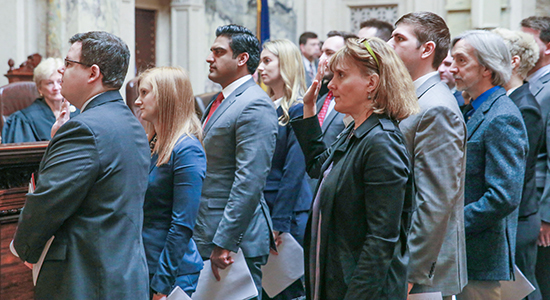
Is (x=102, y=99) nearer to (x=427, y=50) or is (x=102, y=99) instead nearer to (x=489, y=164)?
(x=427, y=50)

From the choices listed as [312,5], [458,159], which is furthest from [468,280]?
[312,5]

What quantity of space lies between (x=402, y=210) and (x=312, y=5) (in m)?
7.81

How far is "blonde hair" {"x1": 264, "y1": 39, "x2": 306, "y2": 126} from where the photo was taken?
13.0 ft

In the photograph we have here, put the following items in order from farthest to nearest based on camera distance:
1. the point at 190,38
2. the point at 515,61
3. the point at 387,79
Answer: the point at 190,38, the point at 515,61, the point at 387,79

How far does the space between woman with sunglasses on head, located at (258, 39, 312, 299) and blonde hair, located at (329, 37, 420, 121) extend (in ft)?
5.25

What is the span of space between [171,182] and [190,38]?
18.4 ft

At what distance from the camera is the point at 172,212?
247 centimetres

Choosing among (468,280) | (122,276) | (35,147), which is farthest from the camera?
(35,147)

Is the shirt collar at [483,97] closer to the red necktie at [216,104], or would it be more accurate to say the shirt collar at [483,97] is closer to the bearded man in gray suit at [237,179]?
the bearded man in gray suit at [237,179]

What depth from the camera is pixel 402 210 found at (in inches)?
75.7

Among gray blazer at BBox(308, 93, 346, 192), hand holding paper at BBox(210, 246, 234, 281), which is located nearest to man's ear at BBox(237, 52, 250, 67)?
gray blazer at BBox(308, 93, 346, 192)

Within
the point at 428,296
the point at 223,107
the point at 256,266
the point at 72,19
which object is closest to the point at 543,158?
the point at 428,296

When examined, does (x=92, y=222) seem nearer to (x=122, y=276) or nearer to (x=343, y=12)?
(x=122, y=276)

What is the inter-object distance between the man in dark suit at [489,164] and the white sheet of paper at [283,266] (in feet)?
3.40
